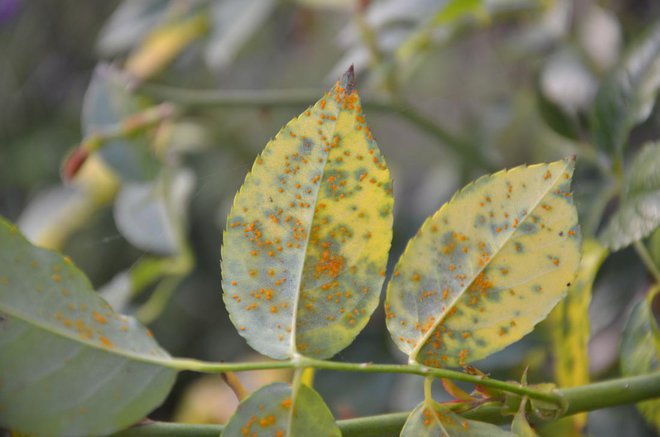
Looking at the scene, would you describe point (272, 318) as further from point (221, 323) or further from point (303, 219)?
point (221, 323)

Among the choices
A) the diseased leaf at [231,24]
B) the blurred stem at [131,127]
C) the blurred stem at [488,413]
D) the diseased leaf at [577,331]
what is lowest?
the diseased leaf at [577,331]

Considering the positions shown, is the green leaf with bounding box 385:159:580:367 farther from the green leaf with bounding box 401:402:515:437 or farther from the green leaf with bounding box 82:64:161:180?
the green leaf with bounding box 82:64:161:180

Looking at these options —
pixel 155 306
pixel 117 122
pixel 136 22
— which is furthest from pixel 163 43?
pixel 155 306

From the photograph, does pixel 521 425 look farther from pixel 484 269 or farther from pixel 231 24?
pixel 231 24

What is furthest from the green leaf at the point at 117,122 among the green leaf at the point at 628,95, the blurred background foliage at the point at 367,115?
the green leaf at the point at 628,95

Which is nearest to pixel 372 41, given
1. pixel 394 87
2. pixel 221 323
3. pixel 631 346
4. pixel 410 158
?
pixel 394 87

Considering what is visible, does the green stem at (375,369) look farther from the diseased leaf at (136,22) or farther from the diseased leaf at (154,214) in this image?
the diseased leaf at (136,22)

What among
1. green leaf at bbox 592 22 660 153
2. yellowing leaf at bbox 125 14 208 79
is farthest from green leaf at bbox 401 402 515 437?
yellowing leaf at bbox 125 14 208 79
